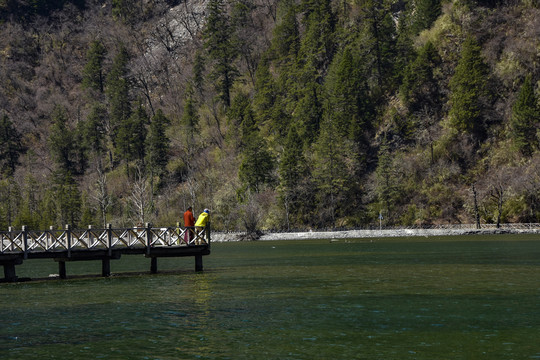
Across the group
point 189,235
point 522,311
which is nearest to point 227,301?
point 522,311

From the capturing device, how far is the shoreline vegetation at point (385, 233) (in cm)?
8188

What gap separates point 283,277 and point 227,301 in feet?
30.3

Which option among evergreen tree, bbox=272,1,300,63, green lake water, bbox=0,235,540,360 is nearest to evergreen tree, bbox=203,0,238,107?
evergreen tree, bbox=272,1,300,63

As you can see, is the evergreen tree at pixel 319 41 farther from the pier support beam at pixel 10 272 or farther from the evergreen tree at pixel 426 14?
the pier support beam at pixel 10 272

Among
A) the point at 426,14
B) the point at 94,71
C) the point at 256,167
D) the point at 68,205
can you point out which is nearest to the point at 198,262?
the point at 256,167

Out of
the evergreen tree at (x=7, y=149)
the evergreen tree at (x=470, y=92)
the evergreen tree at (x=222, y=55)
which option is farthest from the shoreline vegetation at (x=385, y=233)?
the evergreen tree at (x=7, y=149)

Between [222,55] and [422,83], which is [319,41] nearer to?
[222,55]

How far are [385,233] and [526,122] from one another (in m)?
26.0

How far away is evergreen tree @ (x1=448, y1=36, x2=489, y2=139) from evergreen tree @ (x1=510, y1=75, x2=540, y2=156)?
710 cm

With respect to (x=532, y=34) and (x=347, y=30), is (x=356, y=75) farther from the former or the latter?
(x=532, y=34)

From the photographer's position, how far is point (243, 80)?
469 feet

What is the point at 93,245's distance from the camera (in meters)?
36.3

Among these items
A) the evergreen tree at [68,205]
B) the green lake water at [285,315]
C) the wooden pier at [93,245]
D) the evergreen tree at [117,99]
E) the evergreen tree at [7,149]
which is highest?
the evergreen tree at [117,99]

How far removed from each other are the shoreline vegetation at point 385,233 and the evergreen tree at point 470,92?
19030 mm
